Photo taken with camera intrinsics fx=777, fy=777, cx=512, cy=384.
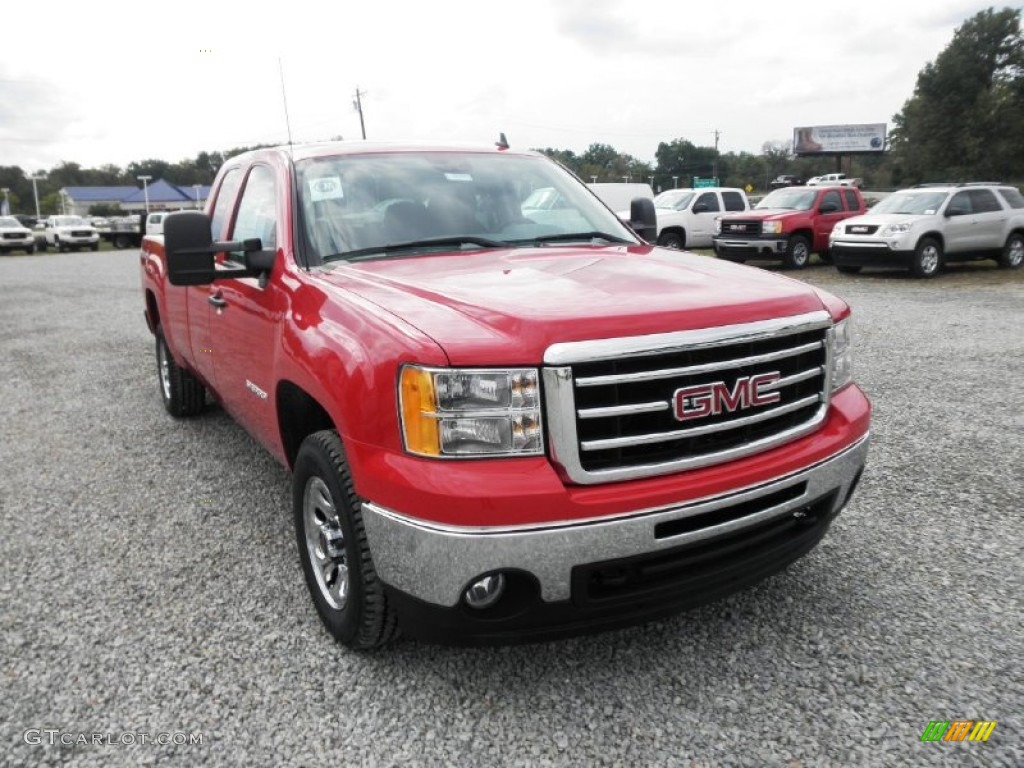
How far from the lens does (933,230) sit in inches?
580

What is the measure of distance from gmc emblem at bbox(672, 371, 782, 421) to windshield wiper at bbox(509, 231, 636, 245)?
1.41 m

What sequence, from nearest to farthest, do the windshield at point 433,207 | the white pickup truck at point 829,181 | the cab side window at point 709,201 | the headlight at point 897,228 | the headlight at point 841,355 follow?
the headlight at point 841,355 → the windshield at point 433,207 → the headlight at point 897,228 → the cab side window at point 709,201 → the white pickup truck at point 829,181

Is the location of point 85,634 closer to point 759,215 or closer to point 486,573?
point 486,573

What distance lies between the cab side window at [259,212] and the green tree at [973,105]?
64.1 metres

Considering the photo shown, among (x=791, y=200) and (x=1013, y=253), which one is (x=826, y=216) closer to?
(x=791, y=200)

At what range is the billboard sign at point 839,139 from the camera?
228 ft

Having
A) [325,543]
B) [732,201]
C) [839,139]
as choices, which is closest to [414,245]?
[325,543]

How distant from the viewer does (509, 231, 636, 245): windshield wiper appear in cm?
356

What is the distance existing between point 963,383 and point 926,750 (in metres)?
5.24

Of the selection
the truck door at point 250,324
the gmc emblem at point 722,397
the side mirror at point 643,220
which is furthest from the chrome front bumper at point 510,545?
the side mirror at point 643,220

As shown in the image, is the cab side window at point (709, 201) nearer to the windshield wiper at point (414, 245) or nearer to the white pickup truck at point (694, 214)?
the white pickup truck at point (694, 214)

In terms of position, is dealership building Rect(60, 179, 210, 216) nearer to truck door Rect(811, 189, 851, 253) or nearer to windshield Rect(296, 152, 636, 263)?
truck door Rect(811, 189, 851, 253)

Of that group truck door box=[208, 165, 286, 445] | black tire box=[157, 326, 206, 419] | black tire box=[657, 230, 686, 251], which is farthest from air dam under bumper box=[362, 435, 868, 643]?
black tire box=[657, 230, 686, 251]

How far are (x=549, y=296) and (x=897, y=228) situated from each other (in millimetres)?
14324
